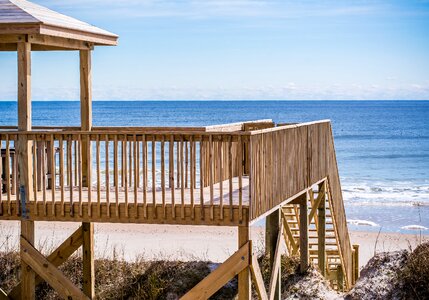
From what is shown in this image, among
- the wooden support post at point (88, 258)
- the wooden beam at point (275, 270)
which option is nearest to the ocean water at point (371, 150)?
the wooden beam at point (275, 270)

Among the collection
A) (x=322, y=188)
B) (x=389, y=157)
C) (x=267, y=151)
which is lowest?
(x=389, y=157)

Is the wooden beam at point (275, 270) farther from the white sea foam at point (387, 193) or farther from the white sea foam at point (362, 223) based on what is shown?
the white sea foam at point (387, 193)

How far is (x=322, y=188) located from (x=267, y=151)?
5.82 m

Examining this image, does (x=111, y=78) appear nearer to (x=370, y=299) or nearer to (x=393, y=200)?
(x=393, y=200)

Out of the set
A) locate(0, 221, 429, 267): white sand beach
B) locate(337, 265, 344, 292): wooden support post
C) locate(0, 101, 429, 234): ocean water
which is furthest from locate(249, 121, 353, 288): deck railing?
locate(0, 101, 429, 234): ocean water

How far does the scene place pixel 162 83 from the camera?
4222 inches

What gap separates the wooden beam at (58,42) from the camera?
14159 mm

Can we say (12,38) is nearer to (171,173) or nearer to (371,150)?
(171,173)

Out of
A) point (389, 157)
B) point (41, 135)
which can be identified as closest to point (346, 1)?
point (389, 157)

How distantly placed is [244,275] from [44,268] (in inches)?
133

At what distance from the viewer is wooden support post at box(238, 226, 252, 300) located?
1313 centimetres

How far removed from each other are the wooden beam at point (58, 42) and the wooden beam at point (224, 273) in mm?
4592

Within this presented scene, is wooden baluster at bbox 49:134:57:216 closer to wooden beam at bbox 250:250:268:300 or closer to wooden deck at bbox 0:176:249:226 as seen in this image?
wooden deck at bbox 0:176:249:226

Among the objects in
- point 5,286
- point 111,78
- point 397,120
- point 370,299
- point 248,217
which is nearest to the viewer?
point 248,217
